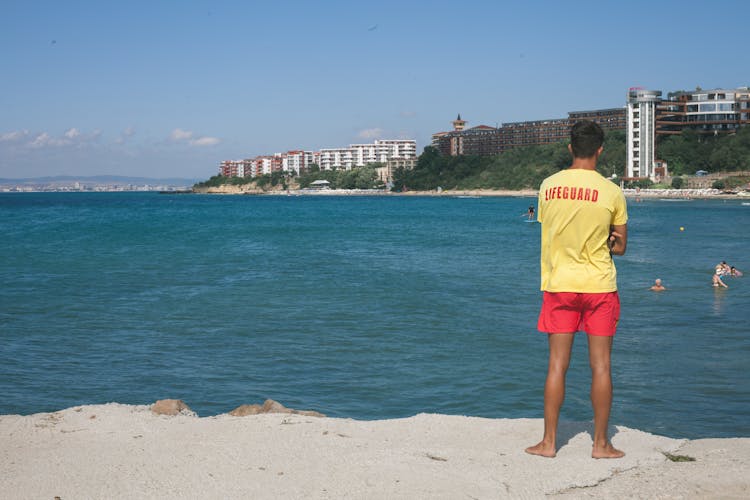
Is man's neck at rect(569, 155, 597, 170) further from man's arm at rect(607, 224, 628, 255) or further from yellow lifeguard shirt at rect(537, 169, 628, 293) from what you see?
man's arm at rect(607, 224, 628, 255)

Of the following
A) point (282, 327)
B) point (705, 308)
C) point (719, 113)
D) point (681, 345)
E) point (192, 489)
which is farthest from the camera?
point (719, 113)

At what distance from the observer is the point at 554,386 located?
17.9ft

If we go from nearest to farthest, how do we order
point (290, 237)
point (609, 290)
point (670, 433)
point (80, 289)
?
point (609, 290) → point (670, 433) → point (80, 289) → point (290, 237)

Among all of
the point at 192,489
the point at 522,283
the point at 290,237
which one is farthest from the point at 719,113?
the point at 192,489

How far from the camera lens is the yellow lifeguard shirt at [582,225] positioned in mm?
5254

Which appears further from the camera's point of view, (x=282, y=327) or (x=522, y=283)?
(x=522, y=283)

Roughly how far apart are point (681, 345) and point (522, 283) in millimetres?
10210

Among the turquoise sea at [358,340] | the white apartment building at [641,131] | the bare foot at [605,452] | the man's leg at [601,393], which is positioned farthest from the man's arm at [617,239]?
the white apartment building at [641,131]

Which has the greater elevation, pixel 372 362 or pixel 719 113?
pixel 719 113

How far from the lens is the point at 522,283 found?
2425 cm

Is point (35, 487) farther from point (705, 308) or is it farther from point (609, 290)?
point (705, 308)

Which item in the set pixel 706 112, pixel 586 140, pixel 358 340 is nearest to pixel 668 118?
pixel 706 112

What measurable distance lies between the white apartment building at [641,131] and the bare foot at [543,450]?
14539cm

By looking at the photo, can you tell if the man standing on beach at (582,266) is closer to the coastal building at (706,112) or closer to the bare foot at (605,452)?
Answer: the bare foot at (605,452)
